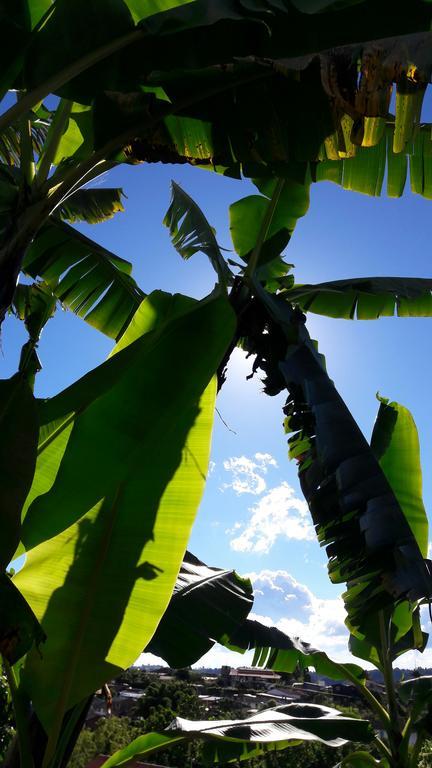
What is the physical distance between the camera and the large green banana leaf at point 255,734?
219 centimetres

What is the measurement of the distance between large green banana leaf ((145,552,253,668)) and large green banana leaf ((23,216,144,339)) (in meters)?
2.20

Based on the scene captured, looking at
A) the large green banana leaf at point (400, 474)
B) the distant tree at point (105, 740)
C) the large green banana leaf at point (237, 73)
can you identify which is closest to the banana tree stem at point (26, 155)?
the large green banana leaf at point (237, 73)

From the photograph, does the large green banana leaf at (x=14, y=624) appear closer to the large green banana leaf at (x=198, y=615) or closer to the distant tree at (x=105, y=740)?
the large green banana leaf at (x=198, y=615)

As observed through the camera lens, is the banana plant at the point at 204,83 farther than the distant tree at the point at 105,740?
→ No

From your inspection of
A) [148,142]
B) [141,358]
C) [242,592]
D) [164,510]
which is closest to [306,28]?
[148,142]

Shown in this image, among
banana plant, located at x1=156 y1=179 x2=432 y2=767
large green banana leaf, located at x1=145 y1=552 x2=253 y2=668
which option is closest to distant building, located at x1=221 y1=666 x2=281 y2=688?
Answer: banana plant, located at x1=156 y1=179 x2=432 y2=767

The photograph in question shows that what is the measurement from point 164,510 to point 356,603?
0.92m

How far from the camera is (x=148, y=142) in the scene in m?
2.56

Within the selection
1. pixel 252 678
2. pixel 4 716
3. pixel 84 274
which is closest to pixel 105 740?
pixel 4 716

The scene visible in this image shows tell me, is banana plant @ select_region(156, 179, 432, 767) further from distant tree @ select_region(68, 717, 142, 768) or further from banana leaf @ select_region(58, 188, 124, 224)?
distant tree @ select_region(68, 717, 142, 768)

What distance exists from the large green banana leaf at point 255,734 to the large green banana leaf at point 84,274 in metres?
2.81

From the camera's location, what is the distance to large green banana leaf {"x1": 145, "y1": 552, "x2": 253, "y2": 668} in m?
2.32

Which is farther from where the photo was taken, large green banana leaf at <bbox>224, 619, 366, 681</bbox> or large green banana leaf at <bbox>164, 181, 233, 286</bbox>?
large green banana leaf at <bbox>164, 181, 233, 286</bbox>

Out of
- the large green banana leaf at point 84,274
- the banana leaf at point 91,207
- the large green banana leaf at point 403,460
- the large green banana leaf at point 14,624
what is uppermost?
the banana leaf at point 91,207
